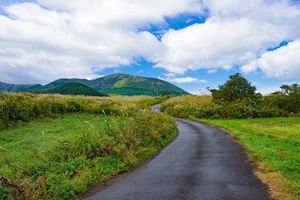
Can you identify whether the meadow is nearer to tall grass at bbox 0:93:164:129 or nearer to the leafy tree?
tall grass at bbox 0:93:164:129

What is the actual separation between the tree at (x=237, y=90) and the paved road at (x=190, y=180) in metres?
40.2

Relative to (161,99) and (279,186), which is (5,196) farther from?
(161,99)

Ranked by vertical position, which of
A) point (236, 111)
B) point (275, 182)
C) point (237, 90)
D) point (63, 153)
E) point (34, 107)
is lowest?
point (63, 153)

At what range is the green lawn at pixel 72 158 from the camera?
10.7 m

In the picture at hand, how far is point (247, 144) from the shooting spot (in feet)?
65.1

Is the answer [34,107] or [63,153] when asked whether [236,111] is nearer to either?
[34,107]

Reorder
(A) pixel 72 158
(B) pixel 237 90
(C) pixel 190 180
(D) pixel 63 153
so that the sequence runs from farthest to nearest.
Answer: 1. (B) pixel 237 90
2. (D) pixel 63 153
3. (A) pixel 72 158
4. (C) pixel 190 180

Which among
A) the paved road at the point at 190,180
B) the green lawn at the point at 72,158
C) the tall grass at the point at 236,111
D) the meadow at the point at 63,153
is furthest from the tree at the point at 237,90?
the paved road at the point at 190,180

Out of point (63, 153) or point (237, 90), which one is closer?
point (63, 153)

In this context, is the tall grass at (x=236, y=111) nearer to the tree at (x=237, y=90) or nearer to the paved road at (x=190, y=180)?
the tree at (x=237, y=90)

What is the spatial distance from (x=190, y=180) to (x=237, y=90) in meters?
47.9

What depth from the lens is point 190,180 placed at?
1188 centimetres

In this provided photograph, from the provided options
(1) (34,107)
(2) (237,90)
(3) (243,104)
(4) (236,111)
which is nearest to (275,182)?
(1) (34,107)

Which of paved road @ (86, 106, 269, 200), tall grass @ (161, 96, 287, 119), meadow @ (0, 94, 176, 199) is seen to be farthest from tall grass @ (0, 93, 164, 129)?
tall grass @ (161, 96, 287, 119)
